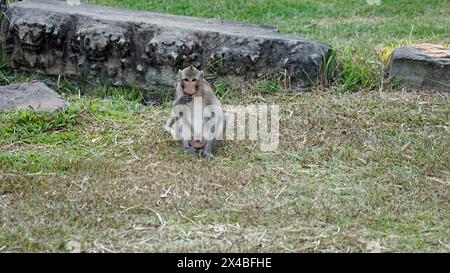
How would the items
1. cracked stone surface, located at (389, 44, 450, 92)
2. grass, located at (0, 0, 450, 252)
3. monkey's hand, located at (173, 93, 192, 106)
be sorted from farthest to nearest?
cracked stone surface, located at (389, 44, 450, 92), monkey's hand, located at (173, 93, 192, 106), grass, located at (0, 0, 450, 252)

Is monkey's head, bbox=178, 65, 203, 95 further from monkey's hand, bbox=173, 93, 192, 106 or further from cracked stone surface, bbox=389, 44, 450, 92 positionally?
cracked stone surface, bbox=389, 44, 450, 92

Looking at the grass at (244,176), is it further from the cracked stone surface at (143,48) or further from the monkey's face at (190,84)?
the monkey's face at (190,84)

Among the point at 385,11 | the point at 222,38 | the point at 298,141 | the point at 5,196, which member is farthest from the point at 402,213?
the point at 385,11

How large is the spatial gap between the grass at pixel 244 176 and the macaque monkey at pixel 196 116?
164 mm

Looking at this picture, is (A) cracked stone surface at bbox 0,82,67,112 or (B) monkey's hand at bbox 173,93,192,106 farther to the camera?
(A) cracked stone surface at bbox 0,82,67,112

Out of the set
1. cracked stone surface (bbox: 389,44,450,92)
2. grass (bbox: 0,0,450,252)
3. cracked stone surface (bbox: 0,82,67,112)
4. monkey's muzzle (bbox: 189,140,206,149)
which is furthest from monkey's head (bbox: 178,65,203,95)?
cracked stone surface (bbox: 389,44,450,92)

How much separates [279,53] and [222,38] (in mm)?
577

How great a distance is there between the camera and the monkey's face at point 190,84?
6.16 metres

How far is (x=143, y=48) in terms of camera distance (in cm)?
776

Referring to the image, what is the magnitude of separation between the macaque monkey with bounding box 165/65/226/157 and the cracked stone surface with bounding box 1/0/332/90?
1.35 metres

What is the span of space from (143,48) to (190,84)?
5.73 feet

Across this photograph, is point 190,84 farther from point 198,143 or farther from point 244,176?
point 244,176

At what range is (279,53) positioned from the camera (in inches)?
299

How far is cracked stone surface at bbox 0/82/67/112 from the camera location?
694 cm
